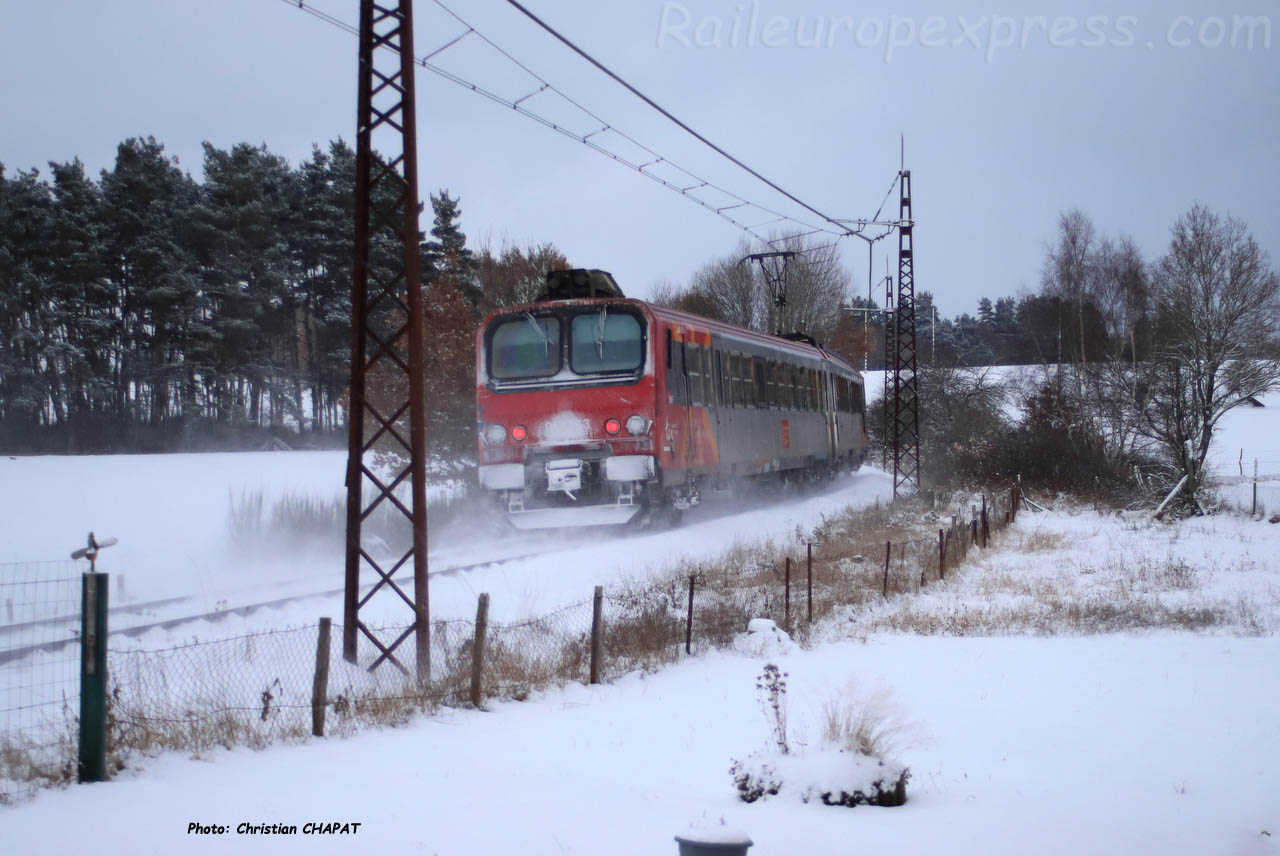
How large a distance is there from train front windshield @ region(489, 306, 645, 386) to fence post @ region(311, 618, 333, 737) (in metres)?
9.32

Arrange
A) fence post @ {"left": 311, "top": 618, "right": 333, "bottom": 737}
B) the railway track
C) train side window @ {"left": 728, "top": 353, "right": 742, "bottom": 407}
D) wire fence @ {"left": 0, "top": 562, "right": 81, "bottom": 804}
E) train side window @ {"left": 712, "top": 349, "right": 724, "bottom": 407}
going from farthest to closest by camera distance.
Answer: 1. train side window @ {"left": 728, "top": 353, "right": 742, "bottom": 407}
2. train side window @ {"left": 712, "top": 349, "right": 724, "bottom": 407}
3. the railway track
4. fence post @ {"left": 311, "top": 618, "right": 333, "bottom": 737}
5. wire fence @ {"left": 0, "top": 562, "right": 81, "bottom": 804}

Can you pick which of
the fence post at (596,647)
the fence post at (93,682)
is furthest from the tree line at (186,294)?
the fence post at (93,682)

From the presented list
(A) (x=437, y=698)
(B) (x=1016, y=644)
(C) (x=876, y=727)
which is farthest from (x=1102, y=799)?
(B) (x=1016, y=644)

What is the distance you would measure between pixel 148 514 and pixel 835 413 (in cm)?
1704

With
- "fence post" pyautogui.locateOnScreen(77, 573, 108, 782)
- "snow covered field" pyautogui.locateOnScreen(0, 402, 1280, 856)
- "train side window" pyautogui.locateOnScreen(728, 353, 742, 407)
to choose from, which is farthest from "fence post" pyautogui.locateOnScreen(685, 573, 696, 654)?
"train side window" pyautogui.locateOnScreen(728, 353, 742, 407)

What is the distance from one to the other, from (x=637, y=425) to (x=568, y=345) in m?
1.74

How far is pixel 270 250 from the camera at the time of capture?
39.6 meters

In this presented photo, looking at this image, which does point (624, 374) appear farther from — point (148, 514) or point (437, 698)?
point (148, 514)

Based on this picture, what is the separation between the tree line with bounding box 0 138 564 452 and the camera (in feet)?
104

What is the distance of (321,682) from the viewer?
686 centimetres

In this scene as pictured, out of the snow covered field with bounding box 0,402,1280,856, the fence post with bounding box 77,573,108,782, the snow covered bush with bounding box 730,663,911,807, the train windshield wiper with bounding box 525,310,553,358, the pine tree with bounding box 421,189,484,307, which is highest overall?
the pine tree with bounding box 421,189,484,307

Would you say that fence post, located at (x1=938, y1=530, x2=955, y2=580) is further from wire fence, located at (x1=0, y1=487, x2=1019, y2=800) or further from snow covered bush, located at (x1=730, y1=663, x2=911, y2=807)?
snow covered bush, located at (x1=730, y1=663, x2=911, y2=807)

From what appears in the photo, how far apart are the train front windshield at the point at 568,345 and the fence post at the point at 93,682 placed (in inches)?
416

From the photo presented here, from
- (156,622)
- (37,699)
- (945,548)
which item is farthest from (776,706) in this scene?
(945,548)
